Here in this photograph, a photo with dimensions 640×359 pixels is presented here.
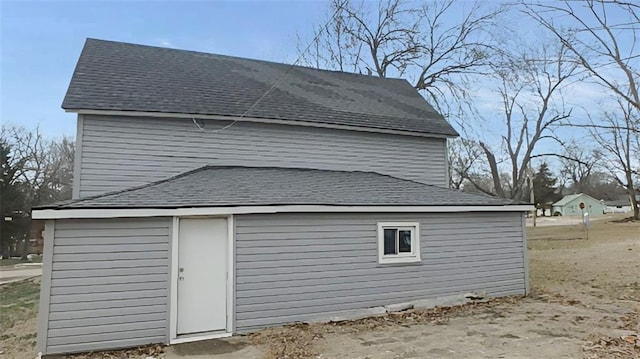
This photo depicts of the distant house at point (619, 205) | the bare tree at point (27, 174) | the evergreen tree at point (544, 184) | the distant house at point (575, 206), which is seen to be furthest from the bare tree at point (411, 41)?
the distant house at point (619, 205)

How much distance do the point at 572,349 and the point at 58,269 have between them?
7.47m

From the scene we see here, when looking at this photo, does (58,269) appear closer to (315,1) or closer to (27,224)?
(315,1)

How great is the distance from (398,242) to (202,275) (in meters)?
3.87

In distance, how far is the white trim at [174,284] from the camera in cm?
670

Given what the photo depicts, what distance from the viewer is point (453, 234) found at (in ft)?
29.9

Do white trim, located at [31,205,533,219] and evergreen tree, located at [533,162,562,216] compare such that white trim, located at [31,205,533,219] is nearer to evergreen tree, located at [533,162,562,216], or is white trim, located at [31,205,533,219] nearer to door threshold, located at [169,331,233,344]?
door threshold, located at [169,331,233,344]

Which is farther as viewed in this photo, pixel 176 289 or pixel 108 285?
pixel 176 289

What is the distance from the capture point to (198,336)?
6.89 metres

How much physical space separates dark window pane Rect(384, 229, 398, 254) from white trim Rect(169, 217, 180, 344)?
156 inches

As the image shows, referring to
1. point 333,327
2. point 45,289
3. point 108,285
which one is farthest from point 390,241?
point 45,289

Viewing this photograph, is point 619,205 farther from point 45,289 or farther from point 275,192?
point 45,289

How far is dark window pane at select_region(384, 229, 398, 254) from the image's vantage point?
8.48m

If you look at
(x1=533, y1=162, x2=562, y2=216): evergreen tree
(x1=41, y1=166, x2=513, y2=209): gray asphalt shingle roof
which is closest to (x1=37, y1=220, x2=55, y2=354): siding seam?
(x1=41, y1=166, x2=513, y2=209): gray asphalt shingle roof

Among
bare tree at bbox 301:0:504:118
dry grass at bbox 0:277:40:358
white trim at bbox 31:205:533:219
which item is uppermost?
bare tree at bbox 301:0:504:118
